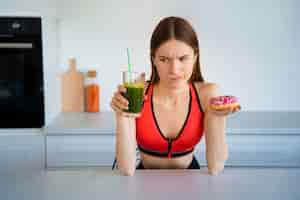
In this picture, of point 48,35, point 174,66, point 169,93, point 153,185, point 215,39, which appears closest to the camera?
point 153,185

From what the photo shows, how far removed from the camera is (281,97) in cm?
245

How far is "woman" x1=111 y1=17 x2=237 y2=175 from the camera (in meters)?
1.19

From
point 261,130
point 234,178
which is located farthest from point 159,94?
point 261,130

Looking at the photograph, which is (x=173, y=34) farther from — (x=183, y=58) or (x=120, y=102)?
(x=120, y=102)

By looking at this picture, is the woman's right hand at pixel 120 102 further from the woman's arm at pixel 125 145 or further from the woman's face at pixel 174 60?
the woman's face at pixel 174 60

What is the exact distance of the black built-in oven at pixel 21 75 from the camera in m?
1.91

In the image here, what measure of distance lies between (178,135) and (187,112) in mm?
81

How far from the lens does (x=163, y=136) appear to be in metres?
1.27

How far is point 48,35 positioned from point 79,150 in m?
0.61

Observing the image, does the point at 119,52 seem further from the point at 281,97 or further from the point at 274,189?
the point at 274,189

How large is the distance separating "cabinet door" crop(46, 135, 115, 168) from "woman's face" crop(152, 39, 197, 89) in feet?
2.81

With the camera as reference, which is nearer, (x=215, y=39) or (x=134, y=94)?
(x=134, y=94)

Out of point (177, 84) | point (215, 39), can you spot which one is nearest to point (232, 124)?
point (215, 39)

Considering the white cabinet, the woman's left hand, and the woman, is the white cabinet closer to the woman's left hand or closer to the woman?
the woman
